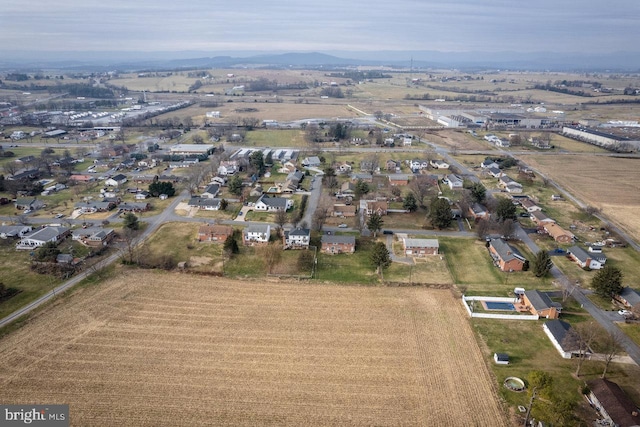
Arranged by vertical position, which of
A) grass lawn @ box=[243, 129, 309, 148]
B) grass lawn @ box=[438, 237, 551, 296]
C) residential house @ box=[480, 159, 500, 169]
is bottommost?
grass lawn @ box=[438, 237, 551, 296]

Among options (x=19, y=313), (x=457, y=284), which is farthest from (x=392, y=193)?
(x=19, y=313)

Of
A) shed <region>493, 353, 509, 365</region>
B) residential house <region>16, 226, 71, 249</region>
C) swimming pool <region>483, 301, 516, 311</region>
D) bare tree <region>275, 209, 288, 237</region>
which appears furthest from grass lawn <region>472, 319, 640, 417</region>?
residential house <region>16, 226, 71, 249</region>

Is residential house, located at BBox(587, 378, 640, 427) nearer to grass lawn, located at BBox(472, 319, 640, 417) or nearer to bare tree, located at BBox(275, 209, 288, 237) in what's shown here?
grass lawn, located at BBox(472, 319, 640, 417)

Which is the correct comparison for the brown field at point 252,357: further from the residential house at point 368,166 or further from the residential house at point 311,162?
the residential house at point 311,162

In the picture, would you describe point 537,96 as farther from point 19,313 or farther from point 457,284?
point 19,313

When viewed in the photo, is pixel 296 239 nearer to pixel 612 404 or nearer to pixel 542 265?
pixel 542 265

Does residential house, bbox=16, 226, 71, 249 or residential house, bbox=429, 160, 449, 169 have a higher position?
residential house, bbox=429, 160, 449, 169

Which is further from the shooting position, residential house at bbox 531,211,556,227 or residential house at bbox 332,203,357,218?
residential house at bbox 332,203,357,218
